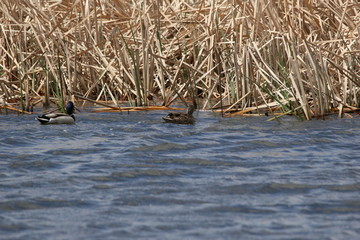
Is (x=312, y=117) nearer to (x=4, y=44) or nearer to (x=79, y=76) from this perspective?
(x=79, y=76)

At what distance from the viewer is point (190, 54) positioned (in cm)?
1241

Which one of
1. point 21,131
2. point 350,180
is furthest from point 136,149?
point 350,180

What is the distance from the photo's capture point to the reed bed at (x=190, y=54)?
10062 millimetres

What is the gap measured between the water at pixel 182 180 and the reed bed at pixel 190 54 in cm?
65

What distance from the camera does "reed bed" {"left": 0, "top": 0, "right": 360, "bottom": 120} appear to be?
10062mm

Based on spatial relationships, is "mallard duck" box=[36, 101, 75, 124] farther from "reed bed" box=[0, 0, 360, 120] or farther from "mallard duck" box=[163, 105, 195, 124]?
"mallard duck" box=[163, 105, 195, 124]

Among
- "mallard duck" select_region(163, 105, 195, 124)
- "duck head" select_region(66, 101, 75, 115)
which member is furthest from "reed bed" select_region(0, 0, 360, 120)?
"mallard duck" select_region(163, 105, 195, 124)

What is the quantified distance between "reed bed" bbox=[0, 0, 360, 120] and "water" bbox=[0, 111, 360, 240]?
25.6 inches

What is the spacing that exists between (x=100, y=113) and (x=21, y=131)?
6.08 feet

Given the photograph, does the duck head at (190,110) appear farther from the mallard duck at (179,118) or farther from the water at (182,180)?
the water at (182,180)

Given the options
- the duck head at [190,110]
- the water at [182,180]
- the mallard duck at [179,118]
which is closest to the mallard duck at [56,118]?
the water at [182,180]

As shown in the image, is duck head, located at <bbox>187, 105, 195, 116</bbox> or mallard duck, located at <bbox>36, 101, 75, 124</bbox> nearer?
mallard duck, located at <bbox>36, 101, 75, 124</bbox>

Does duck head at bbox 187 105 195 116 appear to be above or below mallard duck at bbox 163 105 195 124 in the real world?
above

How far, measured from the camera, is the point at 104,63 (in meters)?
11.6
